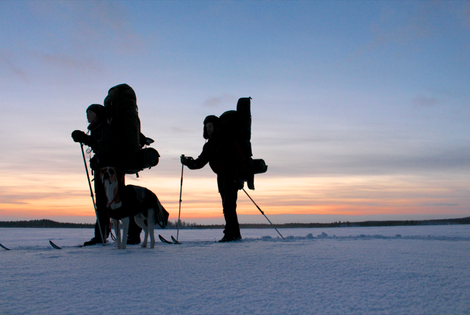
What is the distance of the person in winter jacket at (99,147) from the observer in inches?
270

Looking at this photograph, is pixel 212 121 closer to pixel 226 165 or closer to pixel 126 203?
pixel 226 165

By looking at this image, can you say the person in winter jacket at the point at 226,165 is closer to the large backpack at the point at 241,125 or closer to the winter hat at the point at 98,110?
the large backpack at the point at 241,125

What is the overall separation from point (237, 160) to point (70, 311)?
19.6 feet

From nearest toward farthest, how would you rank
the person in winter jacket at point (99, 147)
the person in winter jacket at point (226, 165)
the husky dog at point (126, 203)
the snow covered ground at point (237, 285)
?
the snow covered ground at point (237, 285) < the husky dog at point (126, 203) < the person in winter jacket at point (99, 147) < the person in winter jacket at point (226, 165)

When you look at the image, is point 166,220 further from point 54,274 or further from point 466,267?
point 466,267

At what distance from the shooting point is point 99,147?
6883 millimetres

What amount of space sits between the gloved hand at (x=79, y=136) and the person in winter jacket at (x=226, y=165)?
2137 mm

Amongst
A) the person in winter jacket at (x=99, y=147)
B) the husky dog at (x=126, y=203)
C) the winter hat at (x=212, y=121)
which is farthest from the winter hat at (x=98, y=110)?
the winter hat at (x=212, y=121)

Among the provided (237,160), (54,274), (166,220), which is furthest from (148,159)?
(54,274)

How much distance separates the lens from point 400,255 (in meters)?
5.01

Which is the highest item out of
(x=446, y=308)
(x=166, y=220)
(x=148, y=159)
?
(x=148, y=159)

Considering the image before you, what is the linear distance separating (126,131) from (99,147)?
1.92ft

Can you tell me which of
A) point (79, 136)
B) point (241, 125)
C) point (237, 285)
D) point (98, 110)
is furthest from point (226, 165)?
point (237, 285)

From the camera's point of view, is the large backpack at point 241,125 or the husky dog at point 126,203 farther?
the large backpack at point 241,125
